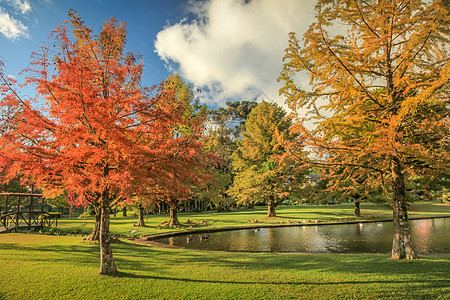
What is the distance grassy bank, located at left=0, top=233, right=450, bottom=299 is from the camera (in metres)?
6.09

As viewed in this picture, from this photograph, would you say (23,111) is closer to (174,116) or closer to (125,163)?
(125,163)

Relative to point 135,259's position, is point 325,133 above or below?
above

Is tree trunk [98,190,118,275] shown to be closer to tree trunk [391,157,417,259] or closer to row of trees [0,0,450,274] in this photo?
row of trees [0,0,450,274]

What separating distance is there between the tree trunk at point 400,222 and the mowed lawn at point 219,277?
1.60 feet

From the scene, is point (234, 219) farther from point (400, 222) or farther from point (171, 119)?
point (171, 119)

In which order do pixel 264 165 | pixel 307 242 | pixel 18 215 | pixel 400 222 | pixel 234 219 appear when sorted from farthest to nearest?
1. pixel 264 165
2. pixel 234 219
3. pixel 18 215
4. pixel 307 242
5. pixel 400 222

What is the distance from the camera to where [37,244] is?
483 inches

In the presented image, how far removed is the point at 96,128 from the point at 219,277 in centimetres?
532

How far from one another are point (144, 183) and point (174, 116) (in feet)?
6.99

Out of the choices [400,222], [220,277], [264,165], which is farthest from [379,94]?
[264,165]

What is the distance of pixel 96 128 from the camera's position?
22.1ft

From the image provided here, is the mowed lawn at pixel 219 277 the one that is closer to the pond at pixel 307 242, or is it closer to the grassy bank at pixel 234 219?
the pond at pixel 307 242

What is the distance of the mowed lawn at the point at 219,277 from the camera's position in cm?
609

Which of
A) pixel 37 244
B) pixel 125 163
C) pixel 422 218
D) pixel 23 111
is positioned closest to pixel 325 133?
pixel 125 163
